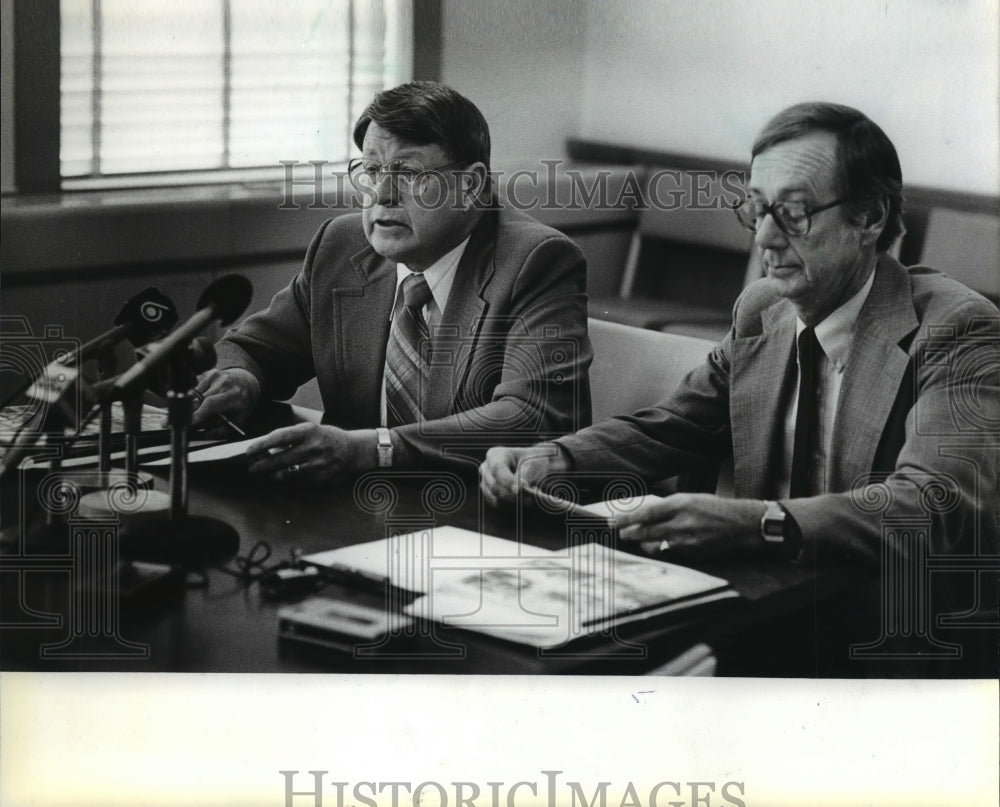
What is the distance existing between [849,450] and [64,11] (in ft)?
5.79

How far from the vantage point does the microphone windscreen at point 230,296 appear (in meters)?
2.56

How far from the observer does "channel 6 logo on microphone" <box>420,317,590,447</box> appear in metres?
2.54

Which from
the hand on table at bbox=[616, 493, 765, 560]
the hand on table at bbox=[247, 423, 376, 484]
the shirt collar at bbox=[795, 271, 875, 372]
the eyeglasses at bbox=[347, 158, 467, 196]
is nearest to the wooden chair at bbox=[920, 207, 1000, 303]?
the shirt collar at bbox=[795, 271, 875, 372]

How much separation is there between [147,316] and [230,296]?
0.17 metres

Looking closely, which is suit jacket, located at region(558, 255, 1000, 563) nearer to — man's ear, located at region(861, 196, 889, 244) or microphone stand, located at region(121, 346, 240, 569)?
man's ear, located at region(861, 196, 889, 244)

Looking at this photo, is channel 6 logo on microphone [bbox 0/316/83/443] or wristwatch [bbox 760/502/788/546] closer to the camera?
wristwatch [bbox 760/502/788/546]

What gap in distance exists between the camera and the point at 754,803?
257 cm

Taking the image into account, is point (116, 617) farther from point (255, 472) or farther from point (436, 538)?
point (436, 538)

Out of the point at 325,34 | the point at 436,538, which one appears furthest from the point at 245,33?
the point at 436,538

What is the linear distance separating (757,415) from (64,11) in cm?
158

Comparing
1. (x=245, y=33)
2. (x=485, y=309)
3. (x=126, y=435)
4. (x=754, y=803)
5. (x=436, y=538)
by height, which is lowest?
(x=754, y=803)

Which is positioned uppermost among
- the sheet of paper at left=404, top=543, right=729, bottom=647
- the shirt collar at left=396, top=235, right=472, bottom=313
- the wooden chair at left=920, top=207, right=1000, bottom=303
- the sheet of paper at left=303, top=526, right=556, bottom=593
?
the wooden chair at left=920, top=207, right=1000, bottom=303

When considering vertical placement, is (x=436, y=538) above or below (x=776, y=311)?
below

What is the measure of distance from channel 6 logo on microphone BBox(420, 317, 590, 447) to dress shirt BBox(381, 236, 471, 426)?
1.4 inches
